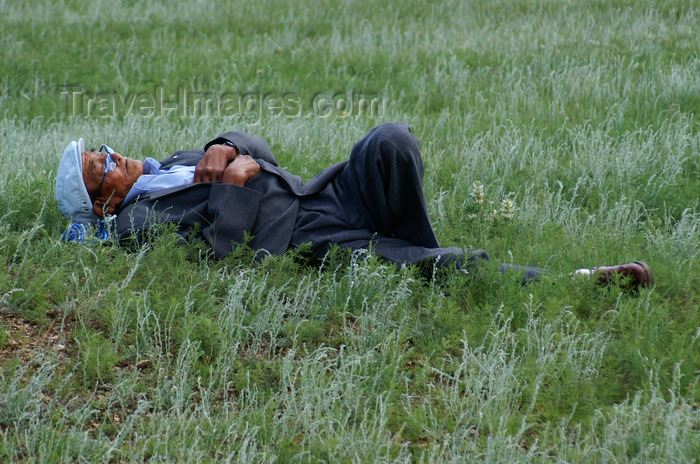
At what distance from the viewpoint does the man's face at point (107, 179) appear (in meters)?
4.60

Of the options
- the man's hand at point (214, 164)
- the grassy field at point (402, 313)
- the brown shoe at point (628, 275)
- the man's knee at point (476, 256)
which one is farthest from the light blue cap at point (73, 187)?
the brown shoe at point (628, 275)

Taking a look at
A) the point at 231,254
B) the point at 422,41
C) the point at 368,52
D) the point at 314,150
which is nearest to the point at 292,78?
the point at 368,52

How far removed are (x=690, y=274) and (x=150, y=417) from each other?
326cm

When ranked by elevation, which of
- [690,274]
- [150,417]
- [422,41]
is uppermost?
[422,41]

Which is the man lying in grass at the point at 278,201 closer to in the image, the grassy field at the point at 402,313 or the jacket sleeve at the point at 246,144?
the jacket sleeve at the point at 246,144

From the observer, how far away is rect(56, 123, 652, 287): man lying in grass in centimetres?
420

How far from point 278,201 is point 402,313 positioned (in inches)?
50.1

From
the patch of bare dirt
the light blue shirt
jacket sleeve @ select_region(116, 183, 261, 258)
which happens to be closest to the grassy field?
the patch of bare dirt

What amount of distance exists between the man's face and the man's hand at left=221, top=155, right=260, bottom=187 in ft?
2.30

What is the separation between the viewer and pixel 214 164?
4680 millimetres

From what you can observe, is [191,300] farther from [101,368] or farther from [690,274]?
[690,274]

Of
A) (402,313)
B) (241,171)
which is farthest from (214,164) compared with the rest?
(402,313)

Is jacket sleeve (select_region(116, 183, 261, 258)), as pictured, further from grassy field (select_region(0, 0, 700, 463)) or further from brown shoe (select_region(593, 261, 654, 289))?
brown shoe (select_region(593, 261, 654, 289))

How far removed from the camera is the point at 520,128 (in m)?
7.21
